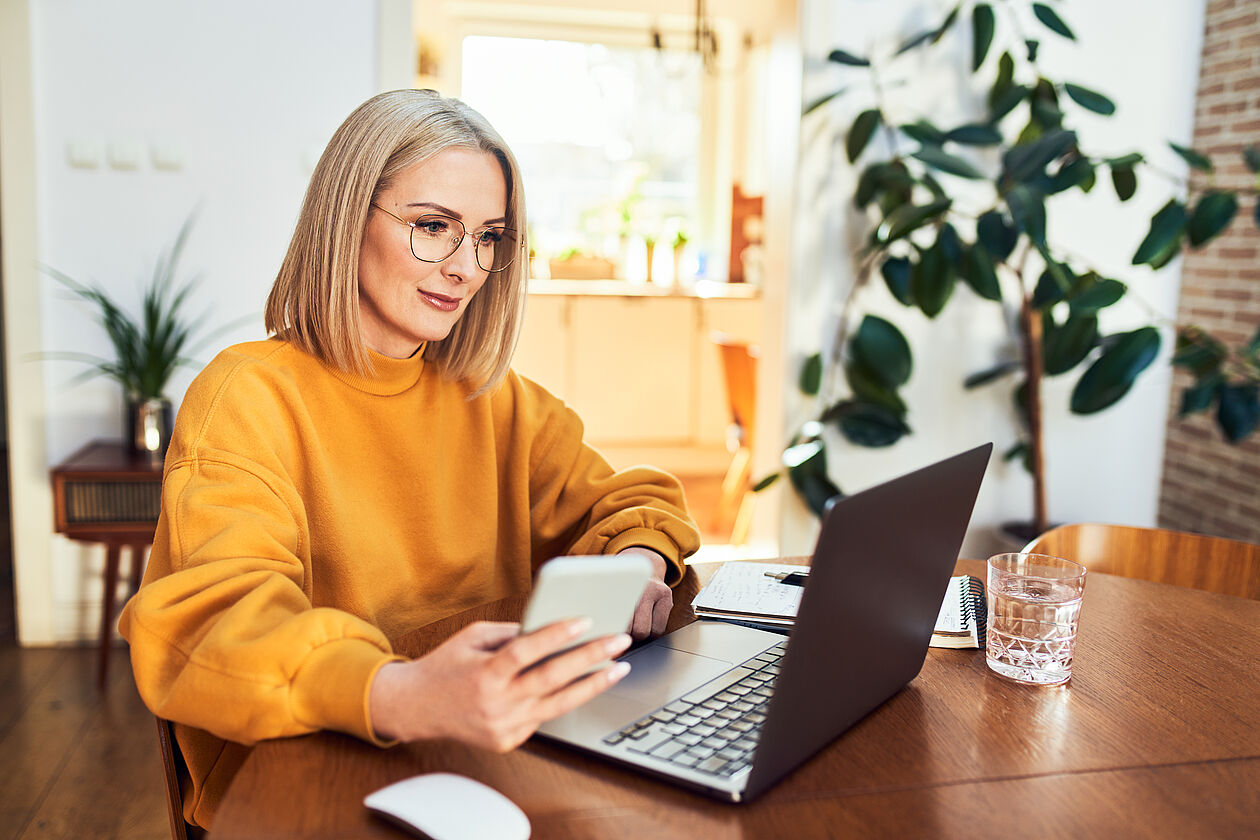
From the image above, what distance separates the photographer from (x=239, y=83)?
299 cm

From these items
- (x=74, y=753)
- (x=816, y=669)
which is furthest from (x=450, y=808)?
(x=74, y=753)

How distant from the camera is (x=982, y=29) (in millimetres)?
3006

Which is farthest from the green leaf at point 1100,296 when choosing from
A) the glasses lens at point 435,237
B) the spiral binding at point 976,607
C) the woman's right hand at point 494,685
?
the woman's right hand at point 494,685

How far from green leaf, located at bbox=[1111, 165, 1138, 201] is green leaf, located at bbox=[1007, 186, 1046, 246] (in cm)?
32

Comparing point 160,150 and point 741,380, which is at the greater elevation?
point 160,150

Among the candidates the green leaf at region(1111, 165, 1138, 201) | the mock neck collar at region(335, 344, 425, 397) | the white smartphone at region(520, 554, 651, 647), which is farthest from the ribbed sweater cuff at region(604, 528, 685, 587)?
the green leaf at region(1111, 165, 1138, 201)

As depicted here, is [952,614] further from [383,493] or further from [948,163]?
[948,163]

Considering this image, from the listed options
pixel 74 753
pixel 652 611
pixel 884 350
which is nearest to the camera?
pixel 652 611

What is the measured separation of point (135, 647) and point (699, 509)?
4100 mm

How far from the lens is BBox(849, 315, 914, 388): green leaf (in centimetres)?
308

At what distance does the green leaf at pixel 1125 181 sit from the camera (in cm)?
287

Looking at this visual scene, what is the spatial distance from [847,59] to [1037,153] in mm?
576

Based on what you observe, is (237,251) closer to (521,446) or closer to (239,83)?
(239,83)

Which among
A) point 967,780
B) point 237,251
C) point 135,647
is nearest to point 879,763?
point 967,780
